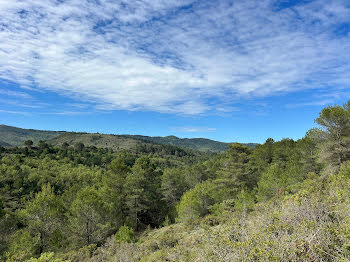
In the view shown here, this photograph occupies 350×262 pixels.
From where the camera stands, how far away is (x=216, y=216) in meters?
22.6

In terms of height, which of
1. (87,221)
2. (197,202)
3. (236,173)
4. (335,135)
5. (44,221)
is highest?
(335,135)

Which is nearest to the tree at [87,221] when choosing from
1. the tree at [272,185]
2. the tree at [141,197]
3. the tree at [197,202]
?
the tree at [141,197]

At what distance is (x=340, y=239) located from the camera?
181 inches

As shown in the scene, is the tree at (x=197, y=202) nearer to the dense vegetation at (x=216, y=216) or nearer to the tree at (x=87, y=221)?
the dense vegetation at (x=216, y=216)

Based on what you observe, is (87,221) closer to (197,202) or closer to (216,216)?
(197,202)

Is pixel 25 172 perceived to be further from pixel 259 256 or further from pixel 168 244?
pixel 259 256

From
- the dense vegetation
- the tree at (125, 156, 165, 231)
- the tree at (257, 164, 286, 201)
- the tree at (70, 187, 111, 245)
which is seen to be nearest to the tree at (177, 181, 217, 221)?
the dense vegetation

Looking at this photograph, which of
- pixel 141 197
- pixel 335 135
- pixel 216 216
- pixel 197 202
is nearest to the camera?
pixel 335 135

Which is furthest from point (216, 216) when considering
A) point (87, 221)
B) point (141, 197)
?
point (87, 221)

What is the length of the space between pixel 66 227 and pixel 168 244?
14184 mm

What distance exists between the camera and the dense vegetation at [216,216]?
516 centimetres

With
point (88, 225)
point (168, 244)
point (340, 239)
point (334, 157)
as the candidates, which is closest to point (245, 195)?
point (334, 157)

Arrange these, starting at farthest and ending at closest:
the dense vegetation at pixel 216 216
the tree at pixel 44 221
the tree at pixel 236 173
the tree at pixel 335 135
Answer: the tree at pixel 236 173, the tree at pixel 44 221, the tree at pixel 335 135, the dense vegetation at pixel 216 216

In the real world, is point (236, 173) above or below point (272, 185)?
above
